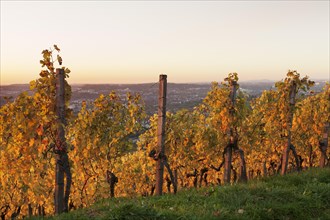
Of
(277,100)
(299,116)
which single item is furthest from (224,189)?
(299,116)

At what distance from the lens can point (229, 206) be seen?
7867 millimetres

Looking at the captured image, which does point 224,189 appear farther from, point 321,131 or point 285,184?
point 321,131

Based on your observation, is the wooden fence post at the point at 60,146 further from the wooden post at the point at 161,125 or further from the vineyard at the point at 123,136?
the wooden post at the point at 161,125

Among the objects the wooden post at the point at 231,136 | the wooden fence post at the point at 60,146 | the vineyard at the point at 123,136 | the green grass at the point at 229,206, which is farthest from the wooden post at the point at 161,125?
the wooden post at the point at 231,136

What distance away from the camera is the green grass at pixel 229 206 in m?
6.55

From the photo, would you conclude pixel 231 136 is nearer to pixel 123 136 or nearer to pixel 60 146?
pixel 123 136

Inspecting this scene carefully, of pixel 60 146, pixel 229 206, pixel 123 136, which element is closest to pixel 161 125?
pixel 60 146

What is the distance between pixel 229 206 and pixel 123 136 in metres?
8.28

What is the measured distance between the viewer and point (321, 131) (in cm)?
2111

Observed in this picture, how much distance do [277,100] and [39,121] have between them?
11.4 metres

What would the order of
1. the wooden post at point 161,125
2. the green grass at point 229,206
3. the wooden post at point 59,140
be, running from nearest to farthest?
1. the green grass at point 229,206
2. the wooden post at point 59,140
3. the wooden post at point 161,125

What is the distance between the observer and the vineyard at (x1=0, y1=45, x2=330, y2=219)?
8.82 m

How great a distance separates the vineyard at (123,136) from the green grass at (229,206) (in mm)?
1865

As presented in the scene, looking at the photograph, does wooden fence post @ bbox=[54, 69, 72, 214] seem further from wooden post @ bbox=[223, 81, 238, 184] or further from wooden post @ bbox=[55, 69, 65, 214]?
wooden post @ bbox=[223, 81, 238, 184]
